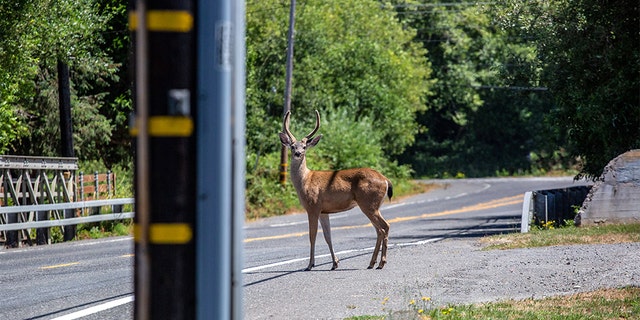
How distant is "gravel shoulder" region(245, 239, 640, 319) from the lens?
36.4 ft

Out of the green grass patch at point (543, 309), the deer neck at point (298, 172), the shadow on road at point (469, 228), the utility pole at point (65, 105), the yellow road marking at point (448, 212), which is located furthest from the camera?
the utility pole at point (65, 105)

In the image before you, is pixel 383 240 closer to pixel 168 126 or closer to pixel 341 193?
pixel 341 193

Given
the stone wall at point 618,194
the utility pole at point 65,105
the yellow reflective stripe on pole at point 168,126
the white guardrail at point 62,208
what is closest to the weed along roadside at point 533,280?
the stone wall at point 618,194

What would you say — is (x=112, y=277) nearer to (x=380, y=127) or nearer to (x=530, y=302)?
(x=530, y=302)

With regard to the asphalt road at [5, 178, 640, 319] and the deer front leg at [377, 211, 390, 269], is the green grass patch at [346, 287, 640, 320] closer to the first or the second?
the asphalt road at [5, 178, 640, 319]

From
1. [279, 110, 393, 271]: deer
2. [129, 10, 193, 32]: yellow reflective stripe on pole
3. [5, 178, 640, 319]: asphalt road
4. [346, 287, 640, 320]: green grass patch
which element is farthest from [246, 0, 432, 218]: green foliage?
[129, 10, 193, 32]: yellow reflective stripe on pole

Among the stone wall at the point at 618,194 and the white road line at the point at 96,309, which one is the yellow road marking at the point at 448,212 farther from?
the white road line at the point at 96,309

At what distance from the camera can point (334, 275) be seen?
45.9 ft

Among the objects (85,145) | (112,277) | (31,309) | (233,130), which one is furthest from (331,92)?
(233,130)

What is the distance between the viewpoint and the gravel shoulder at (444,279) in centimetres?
1110

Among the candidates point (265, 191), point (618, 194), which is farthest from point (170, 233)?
point (265, 191)

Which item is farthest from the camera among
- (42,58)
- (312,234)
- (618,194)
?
(42,58)

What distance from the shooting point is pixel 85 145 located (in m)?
36.0

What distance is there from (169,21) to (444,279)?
949cm
